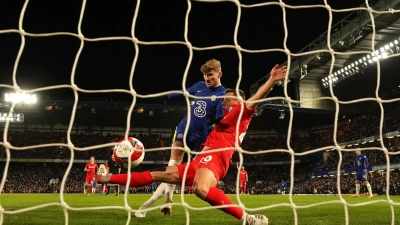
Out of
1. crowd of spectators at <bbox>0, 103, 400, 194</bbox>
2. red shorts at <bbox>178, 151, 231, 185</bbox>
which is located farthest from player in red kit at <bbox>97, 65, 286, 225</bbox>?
crowd of spectators at <bbox>0, 103, 400, 194</bbox>

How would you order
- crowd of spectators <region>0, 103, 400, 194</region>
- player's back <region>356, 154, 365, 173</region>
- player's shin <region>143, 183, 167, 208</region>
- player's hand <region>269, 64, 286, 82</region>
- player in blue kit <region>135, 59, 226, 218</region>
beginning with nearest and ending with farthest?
player's hand <region>269, 64, 286, 82</region>, player in blue kit <region>135, 59, 226, 218</region>, player's shin <region>143, 183, 167, 208</region>, player's back <region>356, 154, 365, 173</region>, crowd of spectators <region>0, 103, 400, 194</region>

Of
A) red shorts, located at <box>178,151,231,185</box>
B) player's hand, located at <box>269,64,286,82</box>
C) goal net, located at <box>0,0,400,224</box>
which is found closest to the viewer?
player's hand, located at <box>269,64,286,82</box>

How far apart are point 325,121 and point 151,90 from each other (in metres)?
17.6

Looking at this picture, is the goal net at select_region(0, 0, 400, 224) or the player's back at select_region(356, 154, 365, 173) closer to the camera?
the player's back at select_region(356, 154, 365, 173)

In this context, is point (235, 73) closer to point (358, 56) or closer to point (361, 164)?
point (358, 56)

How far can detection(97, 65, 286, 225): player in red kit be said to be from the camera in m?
3.71

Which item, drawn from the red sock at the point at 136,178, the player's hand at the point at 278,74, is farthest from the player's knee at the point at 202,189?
the player's hand at the point at 278,74

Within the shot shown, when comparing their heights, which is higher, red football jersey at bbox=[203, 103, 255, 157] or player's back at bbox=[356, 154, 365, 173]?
red football jersey at bbox=[203, 103, 255, 157]

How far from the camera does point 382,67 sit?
2862cm

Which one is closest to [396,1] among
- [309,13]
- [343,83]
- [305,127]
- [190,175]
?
[309,13]

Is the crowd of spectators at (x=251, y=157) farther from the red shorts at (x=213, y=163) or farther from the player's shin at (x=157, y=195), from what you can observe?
the red shorts at (x=213, y=163)

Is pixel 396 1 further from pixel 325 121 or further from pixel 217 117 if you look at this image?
pixel 325 121

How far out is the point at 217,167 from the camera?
403 cm

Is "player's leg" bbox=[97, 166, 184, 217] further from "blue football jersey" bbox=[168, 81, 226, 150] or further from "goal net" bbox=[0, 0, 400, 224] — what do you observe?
"goal net" bbox=[0, 0, 400, 224]
